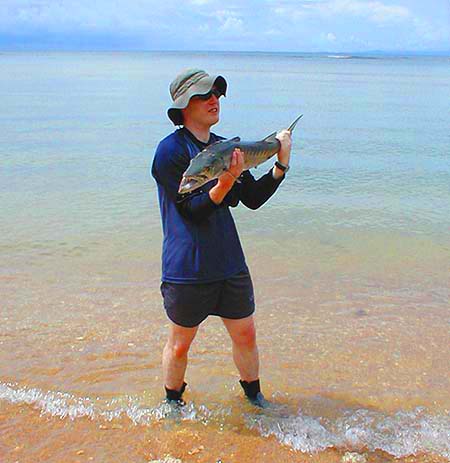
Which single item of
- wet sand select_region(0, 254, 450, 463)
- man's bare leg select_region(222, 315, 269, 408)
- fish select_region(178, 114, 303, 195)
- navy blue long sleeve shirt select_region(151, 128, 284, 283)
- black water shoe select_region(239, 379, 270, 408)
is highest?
fish select_region(178, 114, 303, 195)

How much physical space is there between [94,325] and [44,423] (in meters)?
1.87

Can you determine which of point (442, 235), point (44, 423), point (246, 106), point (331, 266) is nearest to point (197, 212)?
point (44, 423)

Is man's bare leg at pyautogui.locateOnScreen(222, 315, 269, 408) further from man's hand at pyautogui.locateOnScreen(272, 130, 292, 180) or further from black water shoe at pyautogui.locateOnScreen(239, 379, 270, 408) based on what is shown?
man's hand at pyautogui.locateOnScreen(272, 130, 292, 180)

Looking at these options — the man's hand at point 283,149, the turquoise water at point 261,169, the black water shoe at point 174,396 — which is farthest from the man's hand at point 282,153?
the turquoise water at point 261,169

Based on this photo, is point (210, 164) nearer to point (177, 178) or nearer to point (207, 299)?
point (177, 178)

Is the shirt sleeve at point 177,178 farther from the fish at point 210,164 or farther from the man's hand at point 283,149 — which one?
the man's hand at point 283,149

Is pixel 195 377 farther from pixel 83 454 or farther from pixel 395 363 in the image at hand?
pixel 395 363

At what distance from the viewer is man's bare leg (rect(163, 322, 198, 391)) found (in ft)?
13.9

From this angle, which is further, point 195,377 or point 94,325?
point 94,325

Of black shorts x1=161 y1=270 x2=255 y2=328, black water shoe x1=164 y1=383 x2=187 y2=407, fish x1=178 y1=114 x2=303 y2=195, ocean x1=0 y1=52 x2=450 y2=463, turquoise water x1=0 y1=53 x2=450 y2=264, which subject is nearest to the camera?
fish x1=178 y1=114 x2=303 y2=195

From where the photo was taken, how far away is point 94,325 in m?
6.36

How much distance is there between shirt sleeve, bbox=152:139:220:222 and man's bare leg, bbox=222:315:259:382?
858mm

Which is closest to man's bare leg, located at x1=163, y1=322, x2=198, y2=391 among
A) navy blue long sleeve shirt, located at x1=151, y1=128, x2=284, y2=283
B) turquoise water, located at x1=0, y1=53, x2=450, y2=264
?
navy blue long sleeve shirt, located at x1=151, y1=128, x2=284, y2=283

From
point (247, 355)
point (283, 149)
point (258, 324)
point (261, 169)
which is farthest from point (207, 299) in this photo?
point (261, 169)
